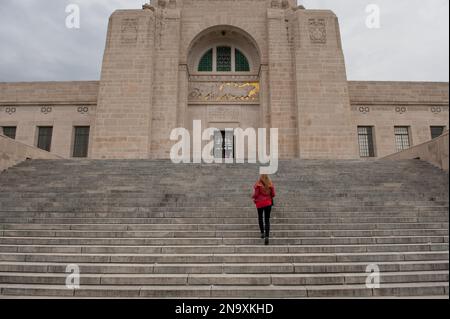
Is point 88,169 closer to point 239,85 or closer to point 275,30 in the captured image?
point 239,85

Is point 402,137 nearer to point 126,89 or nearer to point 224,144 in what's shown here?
point 224,144

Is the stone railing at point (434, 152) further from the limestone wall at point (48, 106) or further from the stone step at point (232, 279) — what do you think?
the limestone wall at point (48, 106)

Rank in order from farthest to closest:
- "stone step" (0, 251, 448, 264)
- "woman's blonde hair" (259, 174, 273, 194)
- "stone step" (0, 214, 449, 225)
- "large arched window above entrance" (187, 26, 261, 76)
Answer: "large arched window above entrance" (187, 26, 261, 76), "stone step" (0, 214, 449, 225), "woman's blonde hair" (259, 174, 273, 194), "stone step" (0, 251, 448, 264)

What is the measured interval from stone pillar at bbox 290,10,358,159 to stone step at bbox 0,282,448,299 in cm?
1293

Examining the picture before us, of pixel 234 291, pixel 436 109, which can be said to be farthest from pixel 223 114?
pixel 234 291

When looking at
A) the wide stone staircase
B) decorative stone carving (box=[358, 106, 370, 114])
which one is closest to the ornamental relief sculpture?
decorative stone carving (box=[358, 106, 370, 114])

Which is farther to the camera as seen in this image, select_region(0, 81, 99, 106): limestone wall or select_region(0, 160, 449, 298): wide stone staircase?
select_region(0, 81, 99, 106): limestone wall

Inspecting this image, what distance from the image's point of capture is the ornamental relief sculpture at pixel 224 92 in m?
19.1

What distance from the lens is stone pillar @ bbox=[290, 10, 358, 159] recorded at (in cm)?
1706

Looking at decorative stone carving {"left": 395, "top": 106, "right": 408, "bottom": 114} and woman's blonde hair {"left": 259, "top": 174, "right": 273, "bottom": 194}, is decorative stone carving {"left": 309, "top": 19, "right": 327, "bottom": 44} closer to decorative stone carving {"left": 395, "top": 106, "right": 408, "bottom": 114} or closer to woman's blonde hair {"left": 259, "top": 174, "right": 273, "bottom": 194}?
decorative stone carving {"left": 395, "top": 106, "right": 408, "bottom": 114}

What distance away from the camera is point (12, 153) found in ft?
33.6

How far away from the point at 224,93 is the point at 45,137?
37.9 ft

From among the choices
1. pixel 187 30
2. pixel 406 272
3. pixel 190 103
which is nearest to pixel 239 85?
pixel 190 103

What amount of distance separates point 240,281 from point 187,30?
1811 cm
